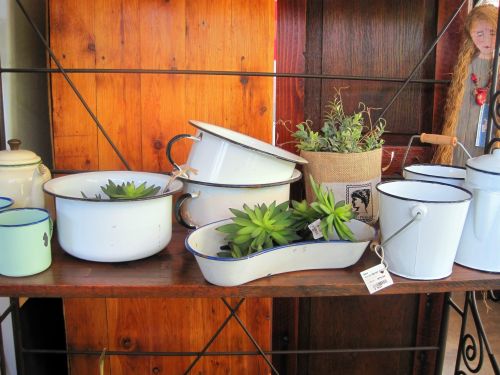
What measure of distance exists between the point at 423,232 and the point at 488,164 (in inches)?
5.9

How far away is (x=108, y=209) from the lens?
66 cm

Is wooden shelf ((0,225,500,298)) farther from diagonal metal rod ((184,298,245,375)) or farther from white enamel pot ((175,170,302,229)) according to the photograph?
diagonal metal rod ((184,298,245,375))

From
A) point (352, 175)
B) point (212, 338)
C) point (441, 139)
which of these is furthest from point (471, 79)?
point (212, 338)

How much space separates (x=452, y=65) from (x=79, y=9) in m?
0.89

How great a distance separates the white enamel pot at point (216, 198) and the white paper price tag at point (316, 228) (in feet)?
0.33

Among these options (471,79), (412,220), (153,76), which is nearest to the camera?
(412,220)

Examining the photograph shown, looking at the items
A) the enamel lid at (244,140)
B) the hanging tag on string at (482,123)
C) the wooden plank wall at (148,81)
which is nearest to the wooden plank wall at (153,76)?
the wooden plank wall at (148,81)

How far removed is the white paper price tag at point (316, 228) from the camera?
2.30 ft

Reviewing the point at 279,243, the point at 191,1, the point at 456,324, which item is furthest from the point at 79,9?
the point at 456,324

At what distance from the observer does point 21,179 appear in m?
0.79

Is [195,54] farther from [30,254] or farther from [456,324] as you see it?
[456,324]

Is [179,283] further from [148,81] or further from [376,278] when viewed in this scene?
[148,81]

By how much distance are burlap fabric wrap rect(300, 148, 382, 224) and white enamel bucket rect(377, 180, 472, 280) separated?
0.14 m

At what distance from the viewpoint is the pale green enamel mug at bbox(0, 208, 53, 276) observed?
642mm
